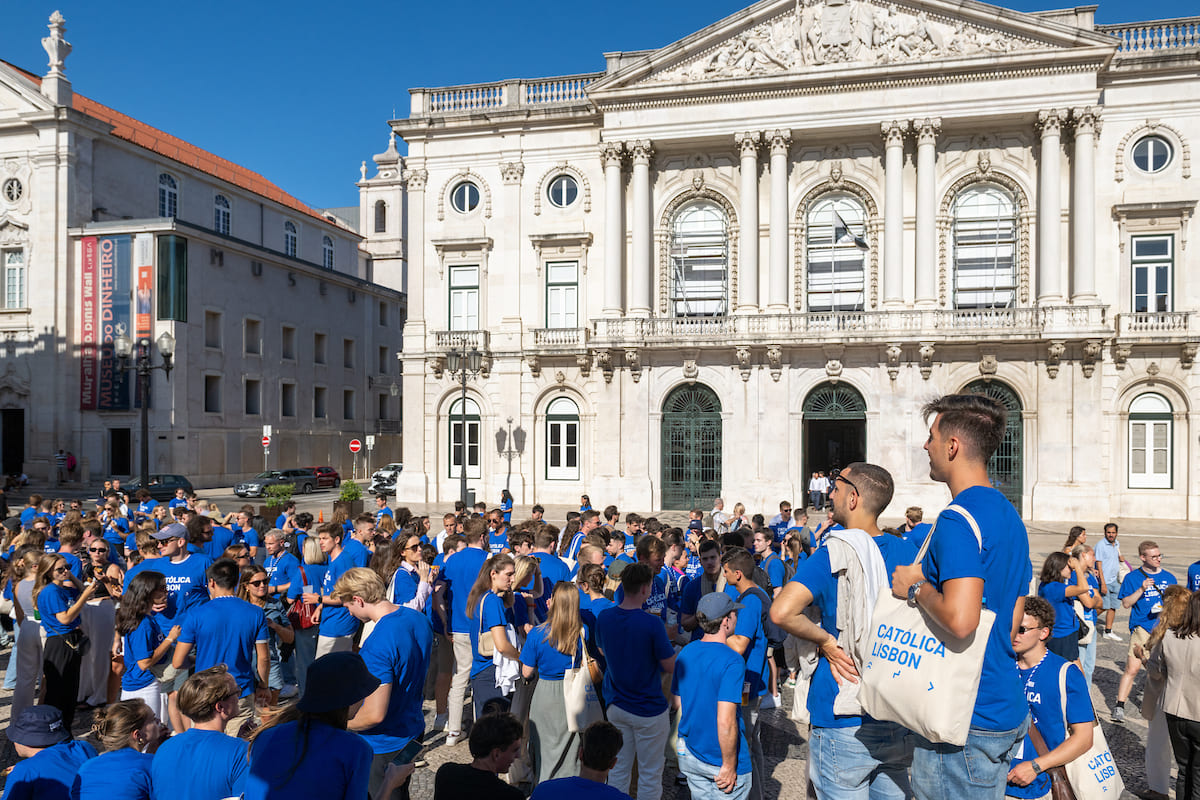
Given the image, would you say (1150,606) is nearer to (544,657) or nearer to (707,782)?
(707,782)

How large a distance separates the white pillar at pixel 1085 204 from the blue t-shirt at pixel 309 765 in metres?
28.7

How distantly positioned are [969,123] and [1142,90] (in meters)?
5.51

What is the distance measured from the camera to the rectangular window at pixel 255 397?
149 feet

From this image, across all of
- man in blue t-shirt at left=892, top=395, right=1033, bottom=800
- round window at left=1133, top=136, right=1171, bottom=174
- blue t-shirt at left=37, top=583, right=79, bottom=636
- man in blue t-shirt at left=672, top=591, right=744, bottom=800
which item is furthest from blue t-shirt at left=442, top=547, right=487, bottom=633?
round window at left=1133, top=136, right=1171, bottom=174

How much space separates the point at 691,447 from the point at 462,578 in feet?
73.2

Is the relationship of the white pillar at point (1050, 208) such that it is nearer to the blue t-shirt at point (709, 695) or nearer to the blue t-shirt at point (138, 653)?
the blue t-shirt at point (709, 695)

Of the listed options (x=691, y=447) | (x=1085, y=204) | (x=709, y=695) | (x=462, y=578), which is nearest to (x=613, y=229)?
(x=691, y=447)

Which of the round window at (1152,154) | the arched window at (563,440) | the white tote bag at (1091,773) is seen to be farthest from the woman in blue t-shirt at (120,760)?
the round window at (1152,154)

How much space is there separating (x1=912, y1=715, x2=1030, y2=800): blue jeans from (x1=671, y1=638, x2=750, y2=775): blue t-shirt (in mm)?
1688

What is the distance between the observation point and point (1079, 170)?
26.8 metres

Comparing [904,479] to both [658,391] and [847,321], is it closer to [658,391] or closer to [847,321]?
[847,321]

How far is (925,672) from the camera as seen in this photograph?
3.11m

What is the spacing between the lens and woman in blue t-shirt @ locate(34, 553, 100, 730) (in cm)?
781

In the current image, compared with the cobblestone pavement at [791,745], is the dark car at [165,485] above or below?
below
